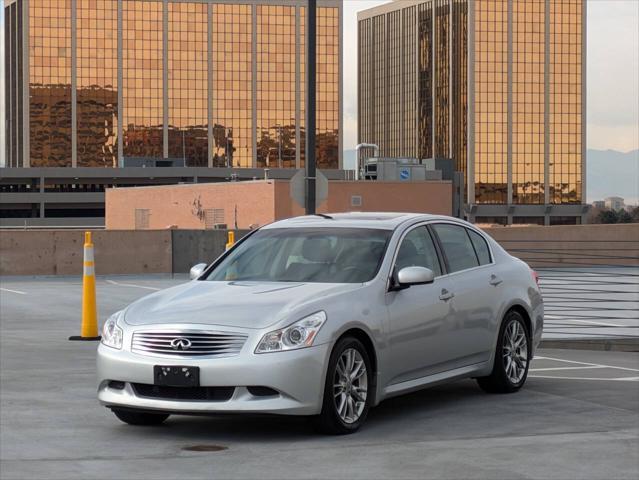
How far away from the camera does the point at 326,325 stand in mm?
8750

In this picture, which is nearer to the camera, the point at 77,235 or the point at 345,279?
the point at 345,279

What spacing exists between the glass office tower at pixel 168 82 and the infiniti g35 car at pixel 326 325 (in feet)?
577

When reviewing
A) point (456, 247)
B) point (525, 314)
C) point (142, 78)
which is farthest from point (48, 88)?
point (456, 247)

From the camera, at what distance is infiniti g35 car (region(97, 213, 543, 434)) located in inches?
337

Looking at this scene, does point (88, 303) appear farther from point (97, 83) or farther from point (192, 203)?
point (97, 83)

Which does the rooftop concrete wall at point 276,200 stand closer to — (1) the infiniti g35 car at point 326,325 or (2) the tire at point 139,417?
(1) the infiniti g35 car at point 326,325

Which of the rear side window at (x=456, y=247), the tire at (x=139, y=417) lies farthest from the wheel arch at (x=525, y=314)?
the tire at (x=139, y=417)

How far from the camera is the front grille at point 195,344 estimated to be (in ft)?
28.1

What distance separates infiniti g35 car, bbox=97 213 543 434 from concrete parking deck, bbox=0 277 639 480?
0.29 m

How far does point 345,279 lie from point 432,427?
1296 millimetres

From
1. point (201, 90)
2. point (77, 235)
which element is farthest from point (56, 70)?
point (77, 235)

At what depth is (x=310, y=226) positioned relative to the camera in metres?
10.4

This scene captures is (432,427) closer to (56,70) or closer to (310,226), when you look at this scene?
(310,226)

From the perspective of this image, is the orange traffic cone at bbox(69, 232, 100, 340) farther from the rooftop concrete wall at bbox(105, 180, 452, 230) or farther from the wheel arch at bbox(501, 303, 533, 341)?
the rooftop concrete wall at bbox(105, 180, 452, 230)
